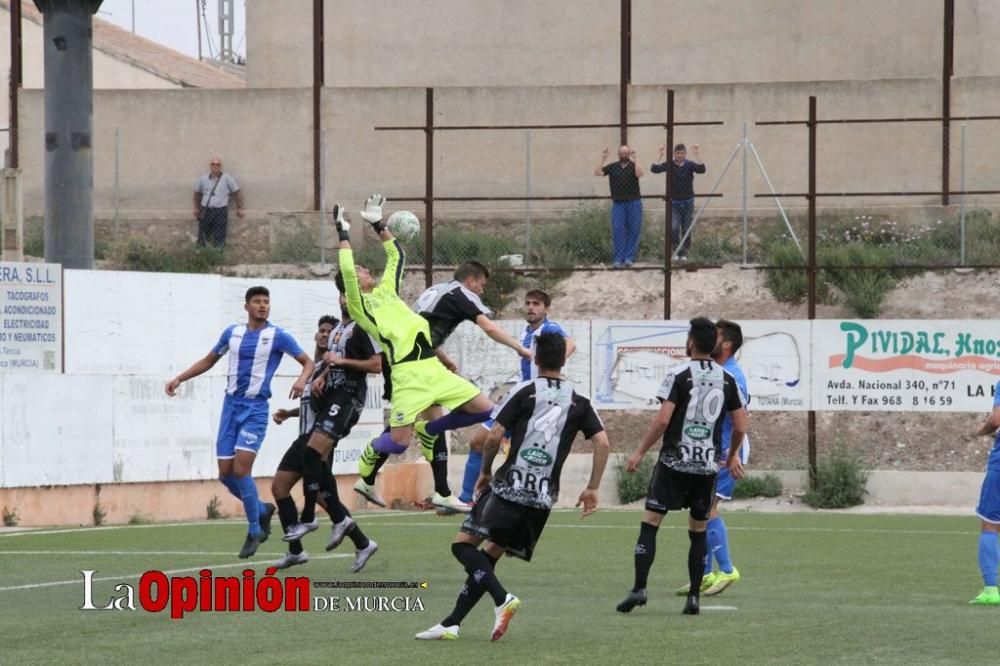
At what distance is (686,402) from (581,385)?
13.8 metres

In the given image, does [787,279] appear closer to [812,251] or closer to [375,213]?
[812,251]

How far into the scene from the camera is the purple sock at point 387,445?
1426cm

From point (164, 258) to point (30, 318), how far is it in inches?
456

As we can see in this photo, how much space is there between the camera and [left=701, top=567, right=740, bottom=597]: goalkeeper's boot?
13008 mm

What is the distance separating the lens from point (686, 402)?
11.9 m

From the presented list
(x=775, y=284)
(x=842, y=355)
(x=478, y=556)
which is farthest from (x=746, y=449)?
(x=775, y=284)

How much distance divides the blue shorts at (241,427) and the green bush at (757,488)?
442 inches

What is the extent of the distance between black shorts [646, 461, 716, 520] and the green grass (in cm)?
68

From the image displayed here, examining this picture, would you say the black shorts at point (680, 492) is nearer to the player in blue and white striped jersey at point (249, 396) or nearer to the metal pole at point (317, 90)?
the player in blue and white striped jersey at point (249, 396)

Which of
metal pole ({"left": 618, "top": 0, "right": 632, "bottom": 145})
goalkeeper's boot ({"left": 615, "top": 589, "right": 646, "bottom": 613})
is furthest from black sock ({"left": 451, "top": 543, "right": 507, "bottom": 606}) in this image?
metal pole ({"left": 618, "top": 0, "right": 632, "bottom": 145})

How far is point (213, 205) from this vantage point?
3253 centimetres

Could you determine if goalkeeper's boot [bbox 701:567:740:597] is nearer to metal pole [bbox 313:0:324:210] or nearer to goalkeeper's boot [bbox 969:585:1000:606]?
goalkeeper's boot [bbox 969:585:1000:606]

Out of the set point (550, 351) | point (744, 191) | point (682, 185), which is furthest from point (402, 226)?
point (744, 191)

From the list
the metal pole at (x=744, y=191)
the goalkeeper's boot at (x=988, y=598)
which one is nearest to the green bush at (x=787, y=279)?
the metal pole at (x=744, y=191)
